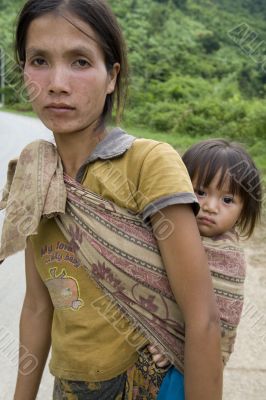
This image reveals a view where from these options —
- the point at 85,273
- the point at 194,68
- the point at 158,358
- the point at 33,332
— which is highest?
the point at 85,273

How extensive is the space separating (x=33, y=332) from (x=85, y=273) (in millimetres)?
286

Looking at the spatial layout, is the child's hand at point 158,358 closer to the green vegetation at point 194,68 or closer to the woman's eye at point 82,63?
the woman's eye at point 82,63

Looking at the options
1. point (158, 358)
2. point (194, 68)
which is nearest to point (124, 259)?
point (158, 358)

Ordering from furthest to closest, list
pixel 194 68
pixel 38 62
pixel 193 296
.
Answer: pixel 194 68
pixel 38 62
pixel 193 296

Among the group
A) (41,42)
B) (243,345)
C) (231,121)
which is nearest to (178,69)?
(231,121)

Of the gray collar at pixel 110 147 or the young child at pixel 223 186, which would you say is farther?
the young child at pixel 223 186

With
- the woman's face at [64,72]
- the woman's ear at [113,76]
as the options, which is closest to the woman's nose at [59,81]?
the woman's face at [64,72]

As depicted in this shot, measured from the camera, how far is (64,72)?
2.93 feet

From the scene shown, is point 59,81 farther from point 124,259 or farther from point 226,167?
point 226,167

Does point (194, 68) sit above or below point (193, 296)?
below

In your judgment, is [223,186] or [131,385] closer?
[131,385]

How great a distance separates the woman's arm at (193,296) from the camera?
2.70 ft

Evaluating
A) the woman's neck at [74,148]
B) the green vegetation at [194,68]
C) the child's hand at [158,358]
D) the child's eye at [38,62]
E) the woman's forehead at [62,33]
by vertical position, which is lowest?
the green vegetation at [194,68]

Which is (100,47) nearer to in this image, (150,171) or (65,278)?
(150,171)
